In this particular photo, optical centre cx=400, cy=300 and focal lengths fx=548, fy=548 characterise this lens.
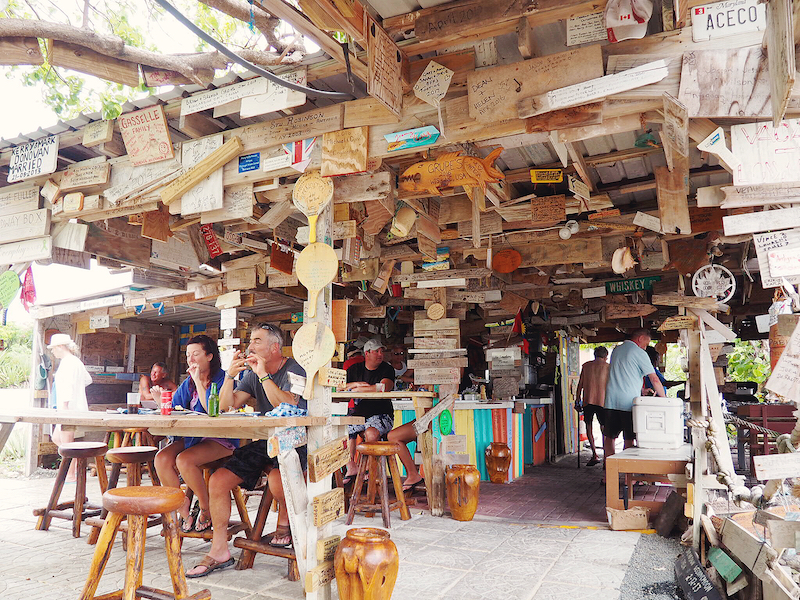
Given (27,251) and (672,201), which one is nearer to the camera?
(672,201)

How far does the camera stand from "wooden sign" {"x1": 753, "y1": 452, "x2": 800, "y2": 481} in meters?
2.27

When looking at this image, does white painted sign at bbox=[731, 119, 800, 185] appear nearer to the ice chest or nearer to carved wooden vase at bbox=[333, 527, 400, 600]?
carved wooden vase at bbox=[333, 527, 400, 600]

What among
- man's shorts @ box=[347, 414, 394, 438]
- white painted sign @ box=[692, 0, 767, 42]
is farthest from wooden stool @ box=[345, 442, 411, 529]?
white painted sign @ box=[692, 0, 767, 42]

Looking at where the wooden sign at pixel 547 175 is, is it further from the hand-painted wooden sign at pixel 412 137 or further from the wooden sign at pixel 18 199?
the wooden sign at pixel 18 199

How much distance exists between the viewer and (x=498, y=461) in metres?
6.93

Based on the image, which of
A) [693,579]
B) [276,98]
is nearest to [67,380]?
[276,98]

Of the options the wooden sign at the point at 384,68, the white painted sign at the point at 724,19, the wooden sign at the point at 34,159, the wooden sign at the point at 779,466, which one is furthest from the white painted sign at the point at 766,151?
the wooden sign at the point at 34,159

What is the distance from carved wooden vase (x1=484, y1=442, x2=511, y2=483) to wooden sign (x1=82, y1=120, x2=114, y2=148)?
536 cm

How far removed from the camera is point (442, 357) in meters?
5.93

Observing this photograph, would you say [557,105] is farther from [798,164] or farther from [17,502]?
[17,502]

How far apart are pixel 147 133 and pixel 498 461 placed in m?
5.40

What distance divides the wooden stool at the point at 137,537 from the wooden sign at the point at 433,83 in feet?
8.18

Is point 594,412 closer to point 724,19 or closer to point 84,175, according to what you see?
point 724,19

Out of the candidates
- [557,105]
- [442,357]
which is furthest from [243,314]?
[557,105]
